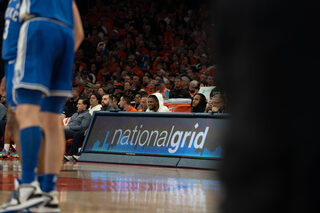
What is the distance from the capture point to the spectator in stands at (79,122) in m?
→ 12.1

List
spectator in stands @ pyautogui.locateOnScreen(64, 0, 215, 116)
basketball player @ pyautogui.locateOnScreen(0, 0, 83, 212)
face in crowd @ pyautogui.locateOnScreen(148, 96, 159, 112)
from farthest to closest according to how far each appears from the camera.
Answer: spectator in stands @ pyautogui.locateOnScreen(64, 0, 215, 116) < face in crowd @ pyautogui.locateOnScreen(148, 96, 159, 112) < basketball player @ pyautogui.locateOnScreen(0, 0, 83, 212)

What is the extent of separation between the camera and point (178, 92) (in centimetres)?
1284

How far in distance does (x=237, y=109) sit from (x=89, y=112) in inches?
470

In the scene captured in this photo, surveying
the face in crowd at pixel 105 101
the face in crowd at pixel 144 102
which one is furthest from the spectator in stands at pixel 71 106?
the face in crowd at pixel 144 102

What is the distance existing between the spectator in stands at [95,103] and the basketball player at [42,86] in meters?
8.84

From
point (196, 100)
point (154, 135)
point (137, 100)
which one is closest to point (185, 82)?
point (137, 100)

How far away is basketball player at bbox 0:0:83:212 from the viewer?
3.41 m

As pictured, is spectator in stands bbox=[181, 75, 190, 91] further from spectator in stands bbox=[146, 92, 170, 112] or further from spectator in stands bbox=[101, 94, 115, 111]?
spectator in stands bbox=[101, 94, 115, 111]

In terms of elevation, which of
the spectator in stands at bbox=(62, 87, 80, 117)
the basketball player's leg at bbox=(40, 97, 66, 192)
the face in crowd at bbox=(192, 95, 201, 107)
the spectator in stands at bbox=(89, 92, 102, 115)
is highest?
the basketball player's leg at bbox=(40, 97, 66, 192)

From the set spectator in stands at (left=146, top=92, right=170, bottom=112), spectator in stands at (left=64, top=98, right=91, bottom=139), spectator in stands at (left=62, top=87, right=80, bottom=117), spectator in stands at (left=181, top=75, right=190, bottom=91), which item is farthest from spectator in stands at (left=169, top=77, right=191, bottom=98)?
spectator in stands at (left=62, top=87, right=80, bottom=117)

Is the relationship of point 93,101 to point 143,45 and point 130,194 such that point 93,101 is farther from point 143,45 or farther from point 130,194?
point 143,45

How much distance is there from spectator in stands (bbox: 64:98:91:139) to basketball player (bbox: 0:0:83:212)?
835 cm

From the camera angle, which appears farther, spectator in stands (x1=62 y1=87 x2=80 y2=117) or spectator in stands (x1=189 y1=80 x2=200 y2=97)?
spectator in stands (x1=62 y1=87 x2=80 y2=117)

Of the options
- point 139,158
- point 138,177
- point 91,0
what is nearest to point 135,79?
point 139,158
